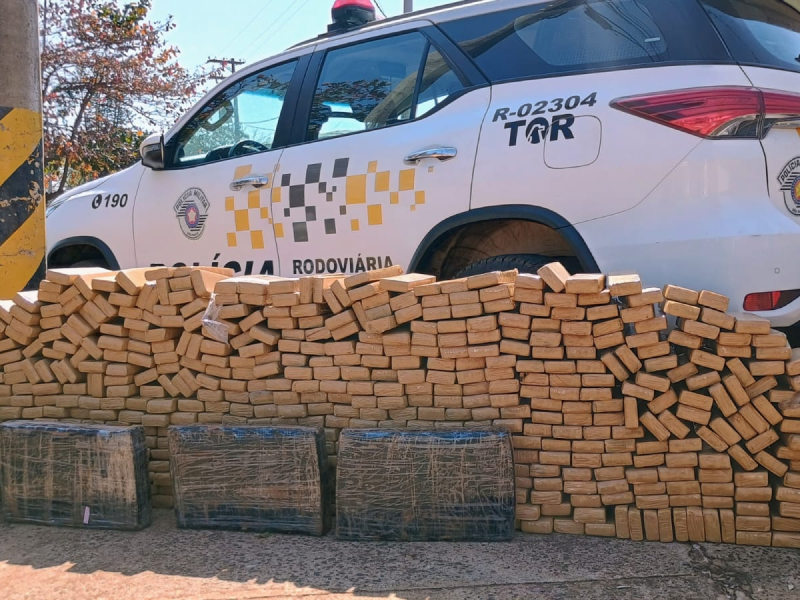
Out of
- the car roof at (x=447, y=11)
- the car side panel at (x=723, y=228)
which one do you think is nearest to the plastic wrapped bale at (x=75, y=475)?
the car side panel at (x=723, y=228)

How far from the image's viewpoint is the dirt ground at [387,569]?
263 cm

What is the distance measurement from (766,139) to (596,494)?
158 cm

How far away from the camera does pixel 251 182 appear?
4.30m

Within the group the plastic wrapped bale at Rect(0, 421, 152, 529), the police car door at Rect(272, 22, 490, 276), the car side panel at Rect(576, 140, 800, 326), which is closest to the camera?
the car side panel at Rect(576, 140, 800, 326)

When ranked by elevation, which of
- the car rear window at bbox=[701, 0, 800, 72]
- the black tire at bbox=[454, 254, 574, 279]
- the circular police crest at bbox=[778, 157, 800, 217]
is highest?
the car rear window at bbox=[701, 0, 800, 72]

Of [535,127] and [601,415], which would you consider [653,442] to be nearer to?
[601,415]

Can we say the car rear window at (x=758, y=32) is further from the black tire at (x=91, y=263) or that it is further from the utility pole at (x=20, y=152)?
the black tire at (x=91, y=263)

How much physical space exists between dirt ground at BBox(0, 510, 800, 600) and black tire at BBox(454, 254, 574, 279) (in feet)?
3.93

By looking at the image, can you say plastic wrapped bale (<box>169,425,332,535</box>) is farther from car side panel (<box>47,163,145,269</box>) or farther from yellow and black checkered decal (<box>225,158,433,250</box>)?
car side panel (<box>47,163,145,269</box>)

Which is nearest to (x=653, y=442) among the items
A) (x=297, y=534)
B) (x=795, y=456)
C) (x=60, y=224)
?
(x=795, y=456)

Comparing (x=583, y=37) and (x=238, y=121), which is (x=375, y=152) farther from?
(x=238, y=121)

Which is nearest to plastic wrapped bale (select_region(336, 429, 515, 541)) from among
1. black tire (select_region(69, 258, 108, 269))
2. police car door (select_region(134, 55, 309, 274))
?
police car door (select_region(134, 55, 309, 274))

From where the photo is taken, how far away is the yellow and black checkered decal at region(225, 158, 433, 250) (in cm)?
372

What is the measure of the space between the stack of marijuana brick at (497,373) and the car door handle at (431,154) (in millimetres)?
632
